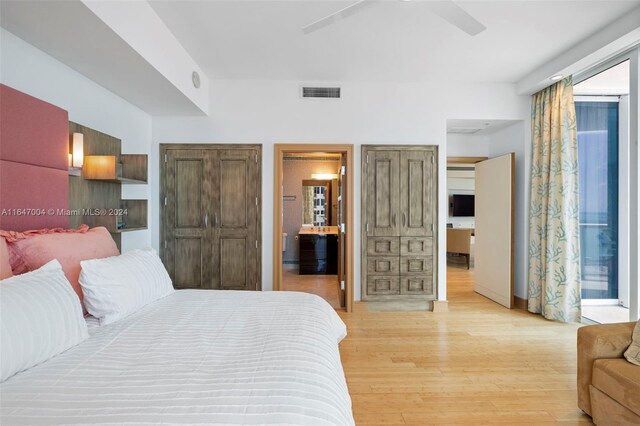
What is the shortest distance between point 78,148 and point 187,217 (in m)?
1.65

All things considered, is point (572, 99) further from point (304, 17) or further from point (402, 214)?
point (304, 17)

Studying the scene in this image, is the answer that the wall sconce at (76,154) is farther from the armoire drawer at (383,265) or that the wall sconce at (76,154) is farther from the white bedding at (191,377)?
the armoire drawer at (383,265)

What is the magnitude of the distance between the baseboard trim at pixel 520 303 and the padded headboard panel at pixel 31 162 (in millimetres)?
5054

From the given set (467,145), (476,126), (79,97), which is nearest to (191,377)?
(79,97)

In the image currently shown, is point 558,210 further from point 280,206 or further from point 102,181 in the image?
point 102,181

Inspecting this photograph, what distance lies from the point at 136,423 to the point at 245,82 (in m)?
4.01

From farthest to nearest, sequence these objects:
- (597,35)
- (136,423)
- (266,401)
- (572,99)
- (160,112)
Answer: (160,112) < (572,99) < (597,35) < (266,401) < (136,423)

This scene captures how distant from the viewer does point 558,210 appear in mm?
3779

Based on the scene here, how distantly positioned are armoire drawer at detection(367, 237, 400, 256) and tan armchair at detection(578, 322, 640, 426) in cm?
225

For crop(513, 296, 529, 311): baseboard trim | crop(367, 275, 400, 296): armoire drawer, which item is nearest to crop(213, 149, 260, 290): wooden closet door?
crop(367, 275, 400, 296): armoire drawer

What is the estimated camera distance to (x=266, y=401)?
39.7 inches

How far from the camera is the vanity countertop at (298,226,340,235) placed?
6.56m

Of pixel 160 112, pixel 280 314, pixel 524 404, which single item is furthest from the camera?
pixel 160 112

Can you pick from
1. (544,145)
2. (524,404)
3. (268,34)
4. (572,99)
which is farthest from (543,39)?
(524,404)
